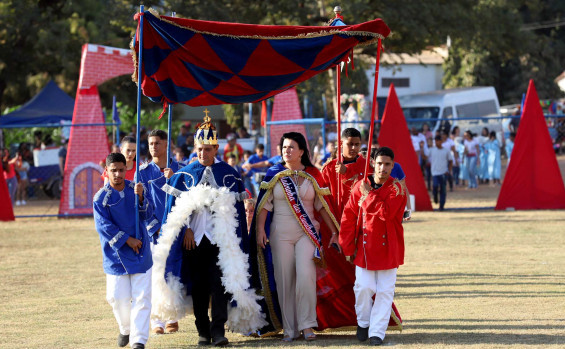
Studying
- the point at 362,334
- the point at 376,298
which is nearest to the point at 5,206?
the point at 362,334

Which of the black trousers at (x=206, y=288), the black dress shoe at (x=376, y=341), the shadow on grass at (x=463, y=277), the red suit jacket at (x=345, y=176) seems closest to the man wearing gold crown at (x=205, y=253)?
the black trousers at (x=206, y=288)

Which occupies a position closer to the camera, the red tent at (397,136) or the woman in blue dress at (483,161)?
the red tent at (397,136)

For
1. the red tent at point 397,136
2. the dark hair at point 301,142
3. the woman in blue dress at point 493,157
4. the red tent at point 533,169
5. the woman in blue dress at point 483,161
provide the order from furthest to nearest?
the woman in blue dress at point 483,161
the woman in blue dress at point 493,157
the red tent at point 397,136
the red tent at point 533,169
the dark hair at point 301,142

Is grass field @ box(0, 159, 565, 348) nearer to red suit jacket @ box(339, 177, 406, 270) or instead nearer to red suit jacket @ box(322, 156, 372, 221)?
red suit jacket @ box(339, 177, 406, 270)

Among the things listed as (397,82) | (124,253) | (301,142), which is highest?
(397,82)

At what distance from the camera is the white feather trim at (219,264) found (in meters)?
7.30

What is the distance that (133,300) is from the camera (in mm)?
7035

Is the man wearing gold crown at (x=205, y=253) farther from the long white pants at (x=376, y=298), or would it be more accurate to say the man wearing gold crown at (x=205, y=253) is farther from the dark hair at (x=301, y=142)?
the long white pants at (x=376, y=298)

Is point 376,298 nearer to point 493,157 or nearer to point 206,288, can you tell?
point 206,288

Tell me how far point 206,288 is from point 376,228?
1.55 m

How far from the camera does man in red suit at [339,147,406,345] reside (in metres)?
7.11

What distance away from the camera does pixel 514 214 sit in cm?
1797

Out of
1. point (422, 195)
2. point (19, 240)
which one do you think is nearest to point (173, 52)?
point (19, 240)

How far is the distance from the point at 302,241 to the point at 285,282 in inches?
15.2
